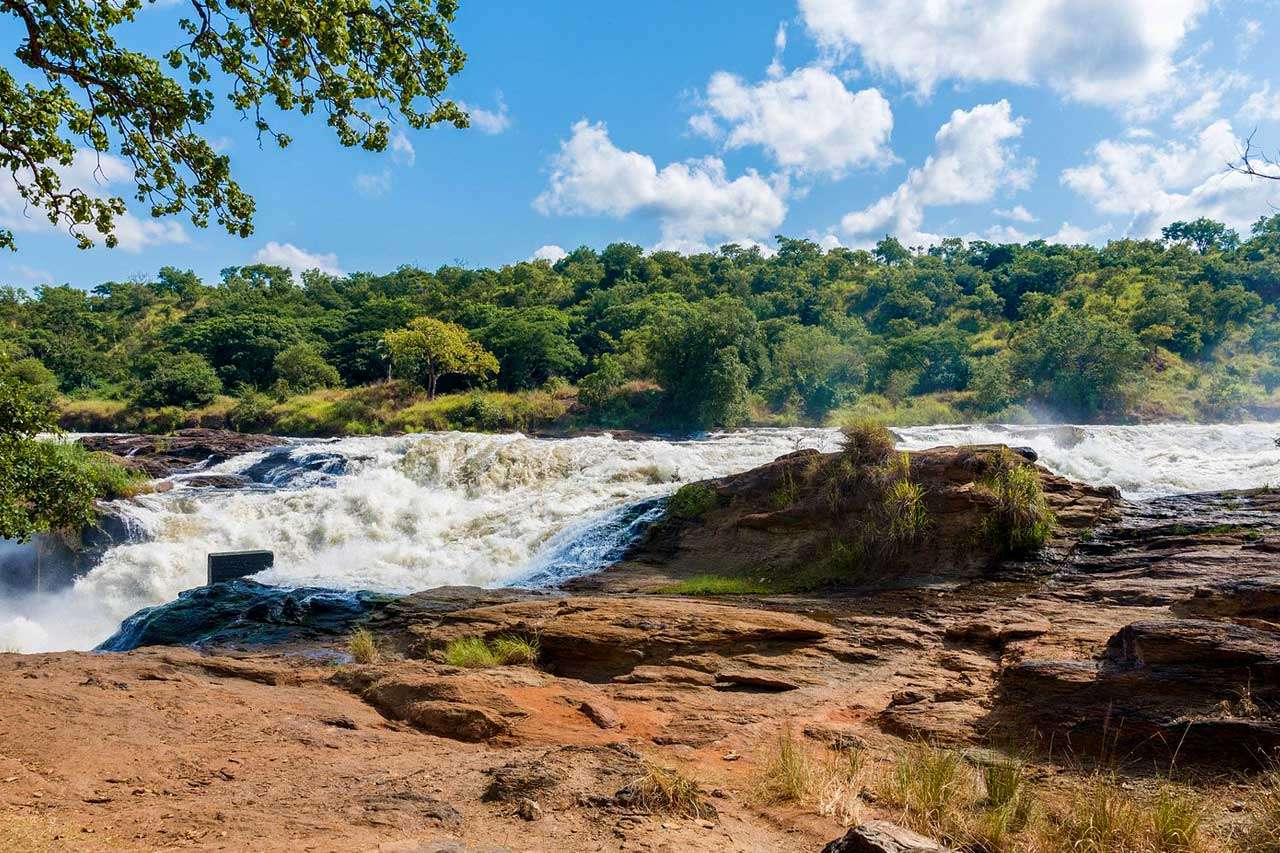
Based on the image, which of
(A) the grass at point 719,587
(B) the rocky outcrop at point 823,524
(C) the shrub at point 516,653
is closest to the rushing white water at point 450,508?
(B) the rocky outcrop at point 823,524

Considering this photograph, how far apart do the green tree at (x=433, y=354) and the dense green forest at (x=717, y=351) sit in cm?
13

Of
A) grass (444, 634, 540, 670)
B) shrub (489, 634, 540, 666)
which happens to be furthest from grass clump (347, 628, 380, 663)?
shrub (489, 634, 540, 666)

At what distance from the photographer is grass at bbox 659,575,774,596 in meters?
10.2

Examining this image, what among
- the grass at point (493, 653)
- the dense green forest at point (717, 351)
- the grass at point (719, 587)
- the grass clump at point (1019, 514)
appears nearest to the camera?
the grass at point (493, 653)

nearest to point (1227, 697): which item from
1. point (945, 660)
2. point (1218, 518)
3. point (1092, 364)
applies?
point (945, 660)

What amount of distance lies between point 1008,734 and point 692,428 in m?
32.6

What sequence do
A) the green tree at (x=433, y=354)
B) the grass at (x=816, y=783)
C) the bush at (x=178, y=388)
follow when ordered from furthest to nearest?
the green tree at (x=433, y=354), the bush at (x=178, y=388), the grass at (x=816, y=783)

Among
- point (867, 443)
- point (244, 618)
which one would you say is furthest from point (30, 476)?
point (867, 443)

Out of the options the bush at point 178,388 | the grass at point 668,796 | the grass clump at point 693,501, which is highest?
the bush at point 178,388

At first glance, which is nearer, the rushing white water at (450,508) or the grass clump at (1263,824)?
the grass clump at (1263,824)

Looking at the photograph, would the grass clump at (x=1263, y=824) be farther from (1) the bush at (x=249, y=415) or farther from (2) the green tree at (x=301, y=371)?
(2) the green tree at (x=301, y=371)

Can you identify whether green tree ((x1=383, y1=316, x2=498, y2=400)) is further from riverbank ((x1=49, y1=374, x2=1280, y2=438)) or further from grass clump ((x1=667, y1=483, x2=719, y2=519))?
grass clump ((x1=667, y1=483, x2=719, y2=519))

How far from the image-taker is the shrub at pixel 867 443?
11211 millimetres

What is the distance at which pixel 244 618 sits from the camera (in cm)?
920
